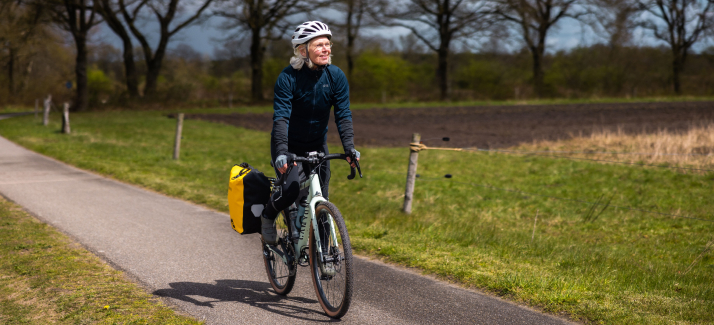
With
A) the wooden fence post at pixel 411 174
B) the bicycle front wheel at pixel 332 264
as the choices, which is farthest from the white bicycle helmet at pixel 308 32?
the wooden fence post at pixel 411 174

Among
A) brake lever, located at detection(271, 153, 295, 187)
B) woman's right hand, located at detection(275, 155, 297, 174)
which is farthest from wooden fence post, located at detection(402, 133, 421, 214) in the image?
woman's right hand, located at detection(275, 155, 297, 174)

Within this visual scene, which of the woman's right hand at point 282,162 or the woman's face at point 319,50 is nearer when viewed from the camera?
the woman's right hand at point 282,162

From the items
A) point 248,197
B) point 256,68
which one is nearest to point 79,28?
point 256,68

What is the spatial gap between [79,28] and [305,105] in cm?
3977

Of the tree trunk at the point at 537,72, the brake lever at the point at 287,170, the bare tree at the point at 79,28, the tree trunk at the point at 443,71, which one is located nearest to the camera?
the brake lever at the point at 287,170

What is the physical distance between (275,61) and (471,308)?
156 ft

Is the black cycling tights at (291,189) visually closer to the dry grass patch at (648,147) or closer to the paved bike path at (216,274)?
the paved bike path at (216,274)

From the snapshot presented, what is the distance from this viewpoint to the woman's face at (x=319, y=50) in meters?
4.02

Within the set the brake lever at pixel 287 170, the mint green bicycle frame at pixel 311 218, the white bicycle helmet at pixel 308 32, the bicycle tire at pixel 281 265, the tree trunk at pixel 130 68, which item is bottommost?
the bicycle tire at pixel 281 265

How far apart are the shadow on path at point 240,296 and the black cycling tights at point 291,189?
749 millimetres

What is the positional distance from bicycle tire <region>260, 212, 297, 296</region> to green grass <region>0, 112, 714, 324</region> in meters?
1.57

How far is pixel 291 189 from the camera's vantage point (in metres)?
4.22

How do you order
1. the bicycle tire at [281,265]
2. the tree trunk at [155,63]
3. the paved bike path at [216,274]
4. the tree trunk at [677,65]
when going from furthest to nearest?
1. the tree trunk at [677,65]
2. the tree trunk at [155,63]
3. the bicycle tire at [281,265]
4. the paved bike path at [216,274]

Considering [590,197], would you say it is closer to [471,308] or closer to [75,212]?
[471,308]
